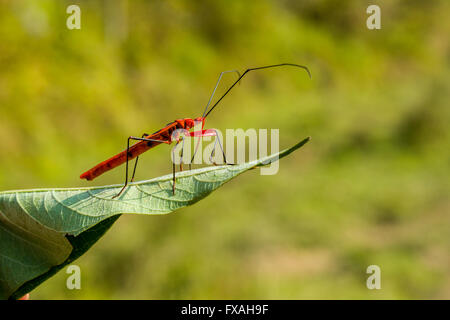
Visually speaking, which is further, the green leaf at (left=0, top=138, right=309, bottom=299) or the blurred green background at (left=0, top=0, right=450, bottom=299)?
the blurred green background at (left=0, top=0, right=450, bottom=299)

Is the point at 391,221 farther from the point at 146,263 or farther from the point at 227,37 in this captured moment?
the point at 227,37

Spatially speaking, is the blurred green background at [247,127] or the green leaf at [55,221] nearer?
the green leaf at [55,221]

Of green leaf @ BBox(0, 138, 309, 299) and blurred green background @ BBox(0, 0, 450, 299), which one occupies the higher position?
blurred green background @ BBox(0, 0, 450, 299)

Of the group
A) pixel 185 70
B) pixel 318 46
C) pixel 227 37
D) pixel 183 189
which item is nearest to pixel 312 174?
pixel 185 70

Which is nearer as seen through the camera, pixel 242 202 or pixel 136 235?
pixel 136 235

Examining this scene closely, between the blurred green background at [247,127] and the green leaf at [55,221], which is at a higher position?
the blurred green background at [247,127]
